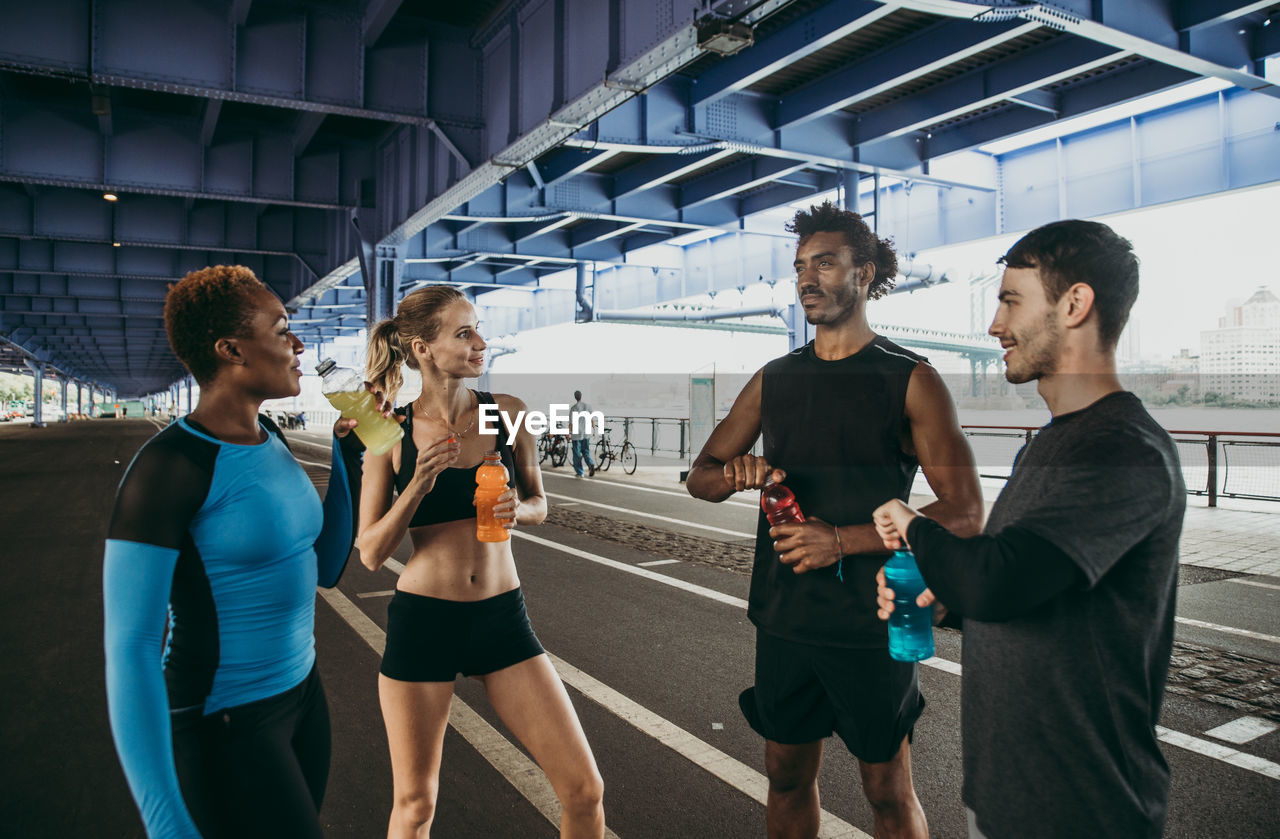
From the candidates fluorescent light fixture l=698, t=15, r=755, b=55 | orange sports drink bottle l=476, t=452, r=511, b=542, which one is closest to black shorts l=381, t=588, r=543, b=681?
orange sports drink bottle l=476, t=452, r=511, b=542

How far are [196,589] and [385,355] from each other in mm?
1424

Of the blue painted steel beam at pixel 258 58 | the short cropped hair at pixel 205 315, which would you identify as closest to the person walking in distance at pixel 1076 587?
the short cropped hair at pixel 205 315

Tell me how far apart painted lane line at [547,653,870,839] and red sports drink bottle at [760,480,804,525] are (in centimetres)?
156

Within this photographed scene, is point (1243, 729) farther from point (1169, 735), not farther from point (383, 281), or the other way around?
point (383, 281)

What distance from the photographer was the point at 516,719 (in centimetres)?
278

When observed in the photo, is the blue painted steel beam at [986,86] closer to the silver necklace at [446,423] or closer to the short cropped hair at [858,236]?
the short cropped hair at [858,236]

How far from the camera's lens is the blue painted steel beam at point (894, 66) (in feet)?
30.8

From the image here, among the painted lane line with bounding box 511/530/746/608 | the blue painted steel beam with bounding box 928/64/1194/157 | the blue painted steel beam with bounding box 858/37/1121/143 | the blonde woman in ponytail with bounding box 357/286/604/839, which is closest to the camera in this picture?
the blonde woman in ponytail with bounding box 357/286/604/839

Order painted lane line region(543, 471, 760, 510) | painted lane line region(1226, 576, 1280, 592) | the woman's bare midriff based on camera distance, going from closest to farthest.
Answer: the woman's bare midriff, painted lane line region(1226, 576, 1280, 592), painted lane line region(543, 471, 760, 510)

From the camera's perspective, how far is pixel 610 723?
183 inches

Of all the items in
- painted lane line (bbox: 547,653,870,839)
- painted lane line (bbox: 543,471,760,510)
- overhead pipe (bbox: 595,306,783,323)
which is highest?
overhead pipe (bbox: 595,306,783,323)

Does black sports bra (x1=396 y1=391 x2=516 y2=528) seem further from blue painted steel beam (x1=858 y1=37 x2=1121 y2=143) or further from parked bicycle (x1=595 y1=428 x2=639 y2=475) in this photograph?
parked bicycle (x1=595 y1=428 x2=639 y2=475)

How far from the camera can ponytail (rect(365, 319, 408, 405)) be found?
3.19 metres

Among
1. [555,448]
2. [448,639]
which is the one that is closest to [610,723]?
[448,639]
